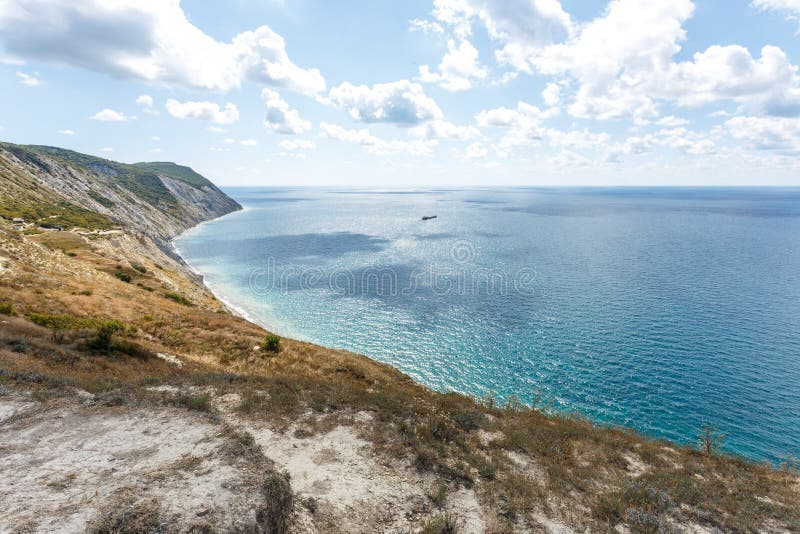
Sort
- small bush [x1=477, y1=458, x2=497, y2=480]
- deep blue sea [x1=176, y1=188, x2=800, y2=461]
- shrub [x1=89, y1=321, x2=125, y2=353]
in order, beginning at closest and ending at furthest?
small bush [x1=477, y1=458, x2=497, y2=480] → shrub [x1=89, y1=321, x2=125, y2=353] → deep blue sea [x1=176, y1=188, x2=800, y2=461]

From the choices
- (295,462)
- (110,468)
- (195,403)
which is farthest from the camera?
(195,403)

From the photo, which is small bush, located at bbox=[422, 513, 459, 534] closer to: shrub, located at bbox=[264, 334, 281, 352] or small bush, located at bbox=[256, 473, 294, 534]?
small bush, located at bbox=[256, 473, 294, 534]

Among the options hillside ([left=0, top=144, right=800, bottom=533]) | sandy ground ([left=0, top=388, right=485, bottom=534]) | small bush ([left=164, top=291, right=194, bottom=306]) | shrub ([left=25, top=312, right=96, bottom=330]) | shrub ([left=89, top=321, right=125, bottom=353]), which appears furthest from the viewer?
small bush ([left=164, top=291, right=194, bottom=306])

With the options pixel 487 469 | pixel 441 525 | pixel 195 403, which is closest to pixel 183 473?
pixel 195 403

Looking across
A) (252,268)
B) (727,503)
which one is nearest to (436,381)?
(727,503)

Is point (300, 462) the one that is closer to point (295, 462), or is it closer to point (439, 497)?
point (295, 462)

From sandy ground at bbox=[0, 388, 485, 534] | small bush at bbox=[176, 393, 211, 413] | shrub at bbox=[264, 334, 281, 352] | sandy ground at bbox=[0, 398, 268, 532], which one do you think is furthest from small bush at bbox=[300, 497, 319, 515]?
shrub at bbox=[264, 334, 281, 352]

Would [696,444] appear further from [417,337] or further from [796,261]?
[796,261]
